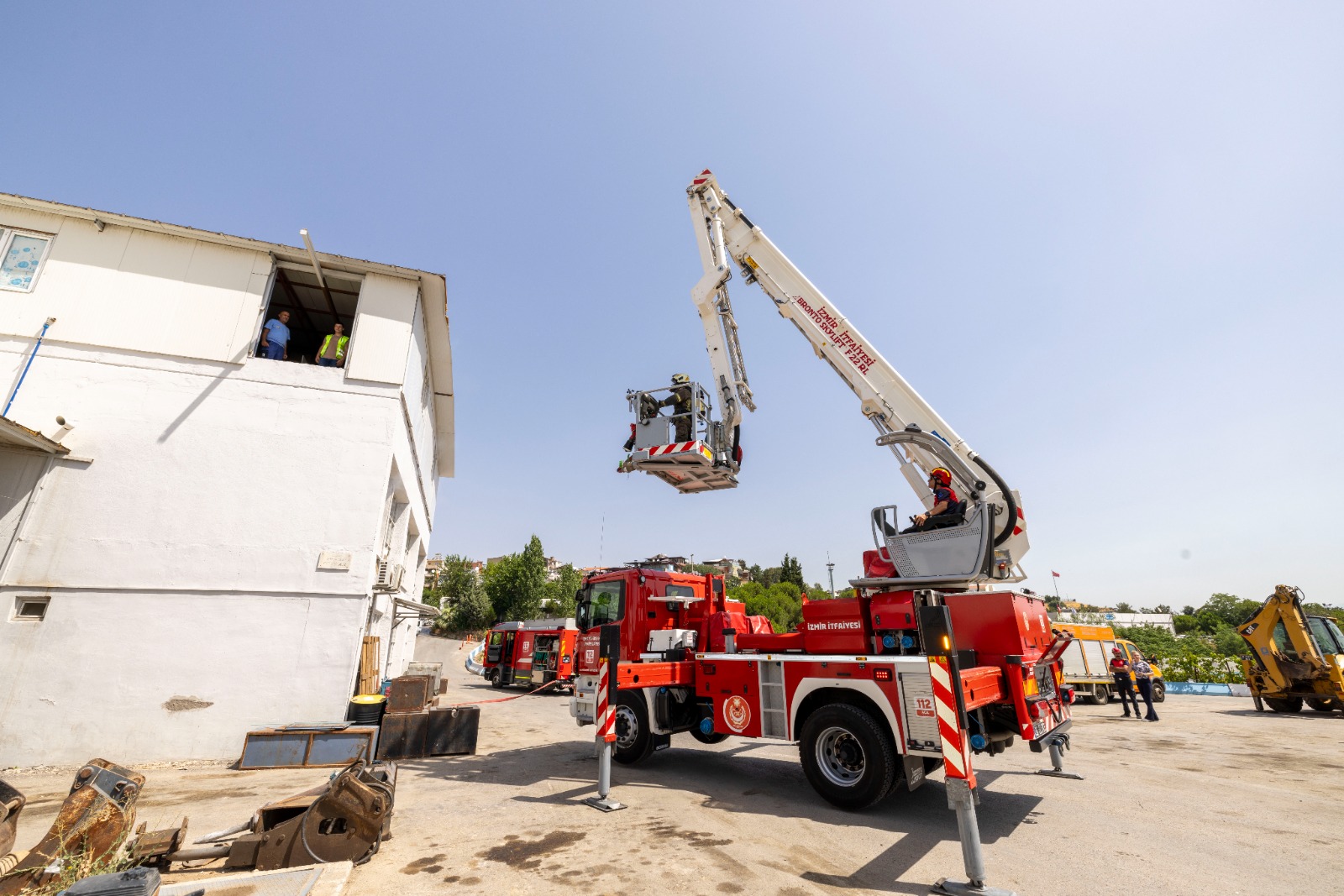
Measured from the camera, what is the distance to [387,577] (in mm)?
12445

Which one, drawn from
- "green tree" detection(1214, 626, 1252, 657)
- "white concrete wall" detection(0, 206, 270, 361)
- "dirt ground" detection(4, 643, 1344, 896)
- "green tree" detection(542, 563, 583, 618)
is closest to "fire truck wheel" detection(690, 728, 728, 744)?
"dirt ground" detection(4, 643, 1344, 896)

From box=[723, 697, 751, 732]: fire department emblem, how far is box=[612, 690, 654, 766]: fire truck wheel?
4.04ft

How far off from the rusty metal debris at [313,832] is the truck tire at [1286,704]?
21.9 meters

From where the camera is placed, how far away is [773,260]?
10062 mm

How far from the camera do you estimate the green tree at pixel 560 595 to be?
59.0 meters

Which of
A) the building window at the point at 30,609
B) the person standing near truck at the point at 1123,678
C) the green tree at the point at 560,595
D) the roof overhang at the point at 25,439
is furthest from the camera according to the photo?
the green tree at the point at 560,595

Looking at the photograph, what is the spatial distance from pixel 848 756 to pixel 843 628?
4.49 ft

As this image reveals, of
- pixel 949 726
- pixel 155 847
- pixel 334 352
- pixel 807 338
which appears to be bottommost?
pixel 155 847

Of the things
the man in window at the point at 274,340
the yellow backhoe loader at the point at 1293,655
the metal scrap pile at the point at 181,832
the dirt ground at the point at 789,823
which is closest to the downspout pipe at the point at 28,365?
the man in window at the point at 274,340

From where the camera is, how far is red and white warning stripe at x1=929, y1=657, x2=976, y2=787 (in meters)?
4.31

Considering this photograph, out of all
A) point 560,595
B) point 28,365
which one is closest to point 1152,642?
point 560,595

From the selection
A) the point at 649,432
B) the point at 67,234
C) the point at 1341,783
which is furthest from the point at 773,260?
the point at 67,234

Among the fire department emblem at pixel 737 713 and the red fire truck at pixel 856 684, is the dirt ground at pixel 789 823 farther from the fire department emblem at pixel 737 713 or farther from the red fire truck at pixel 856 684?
the fire department emblem at pixel 737 713

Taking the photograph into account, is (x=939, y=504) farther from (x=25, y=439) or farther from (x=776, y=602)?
(x=776, y=602)
